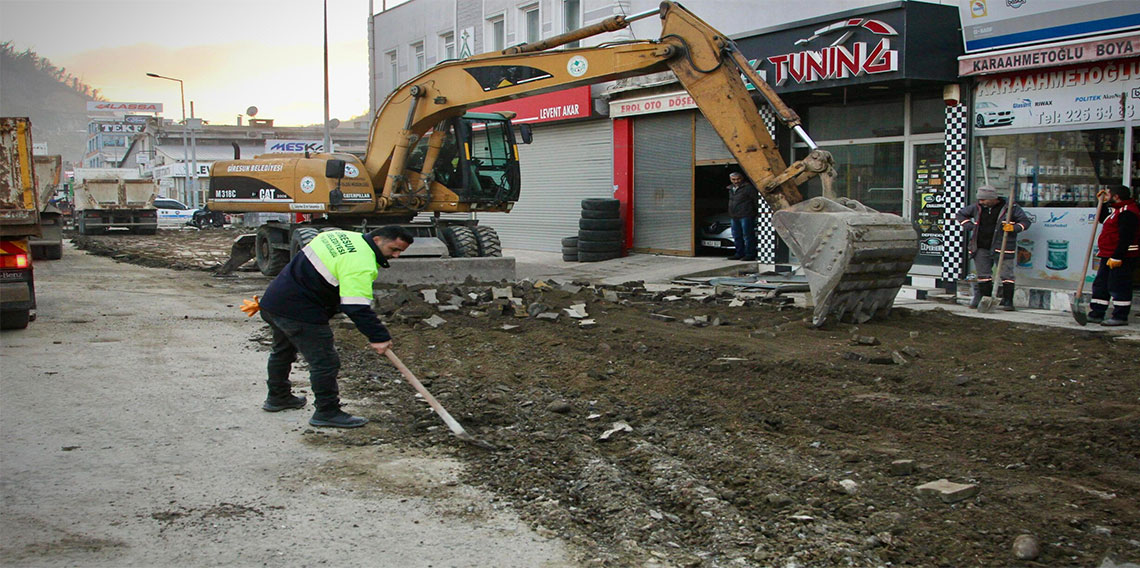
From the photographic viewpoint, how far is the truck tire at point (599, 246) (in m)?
20.1

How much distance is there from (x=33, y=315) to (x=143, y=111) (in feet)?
388

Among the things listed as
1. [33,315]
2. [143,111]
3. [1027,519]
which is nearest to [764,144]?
[1027,519]

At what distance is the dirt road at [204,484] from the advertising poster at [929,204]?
10770 mm

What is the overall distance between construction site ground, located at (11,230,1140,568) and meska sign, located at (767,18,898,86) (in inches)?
189

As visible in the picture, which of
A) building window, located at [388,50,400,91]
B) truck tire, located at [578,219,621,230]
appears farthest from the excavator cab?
building window, located at [388,50,400,91]

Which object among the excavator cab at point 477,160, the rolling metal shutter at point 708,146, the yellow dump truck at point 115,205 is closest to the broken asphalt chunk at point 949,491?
the excavator cab at point 477,160

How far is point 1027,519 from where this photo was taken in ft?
15.0

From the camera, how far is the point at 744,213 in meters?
17.6

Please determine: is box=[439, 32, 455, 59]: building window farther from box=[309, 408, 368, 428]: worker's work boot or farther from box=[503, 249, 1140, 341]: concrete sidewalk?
box=[309, 408, 368, 428]: worker's work boot

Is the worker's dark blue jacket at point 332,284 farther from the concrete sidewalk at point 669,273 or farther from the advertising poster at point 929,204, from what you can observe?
the advertising poster at point 929,204

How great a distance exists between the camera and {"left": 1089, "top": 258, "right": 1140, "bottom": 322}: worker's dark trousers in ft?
35.2

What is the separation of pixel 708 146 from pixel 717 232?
1777 mm

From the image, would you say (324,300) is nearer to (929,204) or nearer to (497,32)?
(929,204)

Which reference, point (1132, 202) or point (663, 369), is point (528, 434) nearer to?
point (663, 369)
